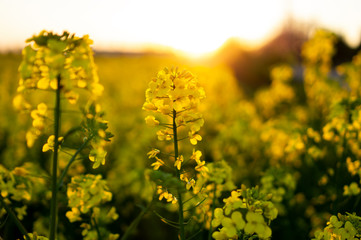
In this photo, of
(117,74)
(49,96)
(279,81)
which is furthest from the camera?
(117,74)

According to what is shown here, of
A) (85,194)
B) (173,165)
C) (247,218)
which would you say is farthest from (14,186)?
(173,165)

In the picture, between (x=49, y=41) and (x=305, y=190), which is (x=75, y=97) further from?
(x=305, y=190)

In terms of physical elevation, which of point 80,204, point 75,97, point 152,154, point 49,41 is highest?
point 49,41

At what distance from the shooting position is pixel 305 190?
4688 millimetres

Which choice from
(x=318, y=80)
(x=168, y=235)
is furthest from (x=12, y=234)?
(x=318, y=80)

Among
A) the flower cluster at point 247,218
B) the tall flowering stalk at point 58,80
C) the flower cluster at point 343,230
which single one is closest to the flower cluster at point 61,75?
the tall flowering stalk at point 58,80

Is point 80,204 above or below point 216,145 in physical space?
above

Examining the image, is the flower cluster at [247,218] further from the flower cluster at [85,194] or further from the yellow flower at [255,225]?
the flower cluster at [85,194]

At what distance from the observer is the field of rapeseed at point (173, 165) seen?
5.22ft

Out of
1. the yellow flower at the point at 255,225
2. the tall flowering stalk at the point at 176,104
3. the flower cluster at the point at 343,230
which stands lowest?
the flower cluster at the point at 343,230

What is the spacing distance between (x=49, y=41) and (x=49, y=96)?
9.43 m

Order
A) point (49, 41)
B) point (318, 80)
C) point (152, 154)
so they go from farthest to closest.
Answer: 1. point (318, 80)
2. point (152, 154)
3. point (49, 41)

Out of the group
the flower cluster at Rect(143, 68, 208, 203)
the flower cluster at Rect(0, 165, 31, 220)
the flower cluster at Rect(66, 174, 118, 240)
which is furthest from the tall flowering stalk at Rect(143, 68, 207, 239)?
the flower cluster at Rect(0, 165, 31, 220)

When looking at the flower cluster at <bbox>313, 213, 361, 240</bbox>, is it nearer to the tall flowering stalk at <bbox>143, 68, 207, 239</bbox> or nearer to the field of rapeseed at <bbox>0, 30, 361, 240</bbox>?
the field of rapeseed at <bbox>0, 30, 361, 240</bbox>
